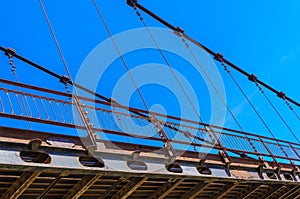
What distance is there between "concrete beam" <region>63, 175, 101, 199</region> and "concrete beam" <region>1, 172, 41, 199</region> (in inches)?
50.9

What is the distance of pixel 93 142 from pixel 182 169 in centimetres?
291

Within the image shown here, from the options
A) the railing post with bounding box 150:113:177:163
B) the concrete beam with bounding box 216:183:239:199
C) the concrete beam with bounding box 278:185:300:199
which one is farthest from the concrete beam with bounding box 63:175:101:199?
the concrete beam with bounding box 278:185:300:199

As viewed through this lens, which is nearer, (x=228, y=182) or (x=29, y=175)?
(x=29, y=175)

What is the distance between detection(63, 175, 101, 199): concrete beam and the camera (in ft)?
26.6

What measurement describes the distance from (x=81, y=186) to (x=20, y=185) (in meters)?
1.48

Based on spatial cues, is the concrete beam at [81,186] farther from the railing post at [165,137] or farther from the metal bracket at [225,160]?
the metal bracket at [225,160]

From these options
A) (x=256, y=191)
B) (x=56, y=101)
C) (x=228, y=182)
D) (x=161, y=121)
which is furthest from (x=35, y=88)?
(x=256, y=191)

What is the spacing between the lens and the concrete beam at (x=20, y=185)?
716 cm

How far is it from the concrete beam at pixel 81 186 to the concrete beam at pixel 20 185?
1.29 meters

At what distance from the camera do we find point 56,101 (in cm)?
924

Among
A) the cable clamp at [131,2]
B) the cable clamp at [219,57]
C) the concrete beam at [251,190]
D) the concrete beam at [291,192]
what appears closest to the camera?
the concrete beam at [251,190]

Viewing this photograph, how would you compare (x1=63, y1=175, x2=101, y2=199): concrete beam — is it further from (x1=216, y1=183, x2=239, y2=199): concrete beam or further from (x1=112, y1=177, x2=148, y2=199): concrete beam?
(x1=216, y1=183, x2=239, y2=199): concrete beam

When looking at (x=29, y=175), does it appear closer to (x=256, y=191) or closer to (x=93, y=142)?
(x=93, y=142)

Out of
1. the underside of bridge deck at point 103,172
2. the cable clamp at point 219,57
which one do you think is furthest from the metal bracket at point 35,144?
the cable clamp at point 219,57
